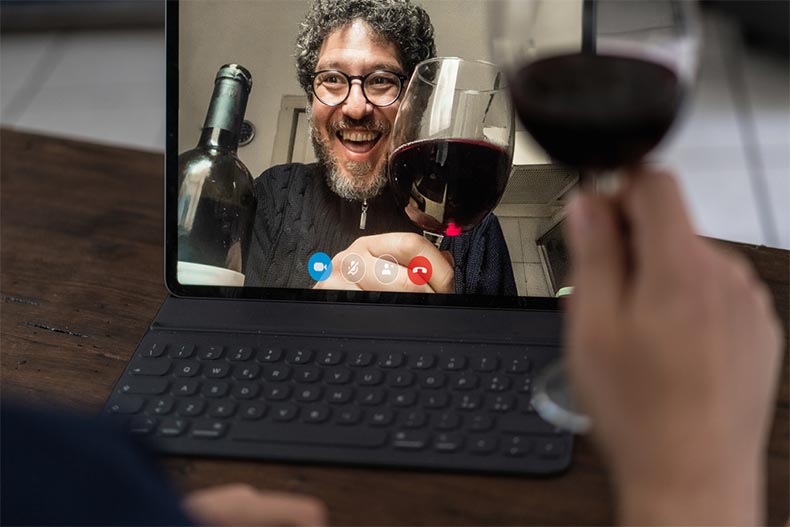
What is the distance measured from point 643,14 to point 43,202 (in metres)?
0.77

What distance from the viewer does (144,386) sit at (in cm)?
76

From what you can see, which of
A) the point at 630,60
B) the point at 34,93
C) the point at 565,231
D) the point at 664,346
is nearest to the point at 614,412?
the point at 664,346

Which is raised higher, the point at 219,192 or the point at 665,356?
the point at 665,356

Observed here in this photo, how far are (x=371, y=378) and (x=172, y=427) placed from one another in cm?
16

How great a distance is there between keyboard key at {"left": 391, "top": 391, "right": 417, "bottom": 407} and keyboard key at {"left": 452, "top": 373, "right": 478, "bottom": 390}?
3cm

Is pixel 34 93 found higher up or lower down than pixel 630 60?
lower down

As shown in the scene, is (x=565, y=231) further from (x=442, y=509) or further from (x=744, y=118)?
(x=744, y=118)

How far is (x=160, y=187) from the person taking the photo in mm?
1104

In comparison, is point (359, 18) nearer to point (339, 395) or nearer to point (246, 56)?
point (246, 56)

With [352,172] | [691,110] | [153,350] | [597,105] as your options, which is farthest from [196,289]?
[691,110]

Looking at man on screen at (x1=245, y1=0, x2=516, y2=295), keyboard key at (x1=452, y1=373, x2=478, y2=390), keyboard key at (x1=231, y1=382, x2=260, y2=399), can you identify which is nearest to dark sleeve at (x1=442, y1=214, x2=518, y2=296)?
man on screen at (x1=245, y1=0, x2=516, y2=295)

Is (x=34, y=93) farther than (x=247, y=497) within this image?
Yes

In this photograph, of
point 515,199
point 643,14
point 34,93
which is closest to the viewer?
point 643,14

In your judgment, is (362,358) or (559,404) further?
(362,358)
